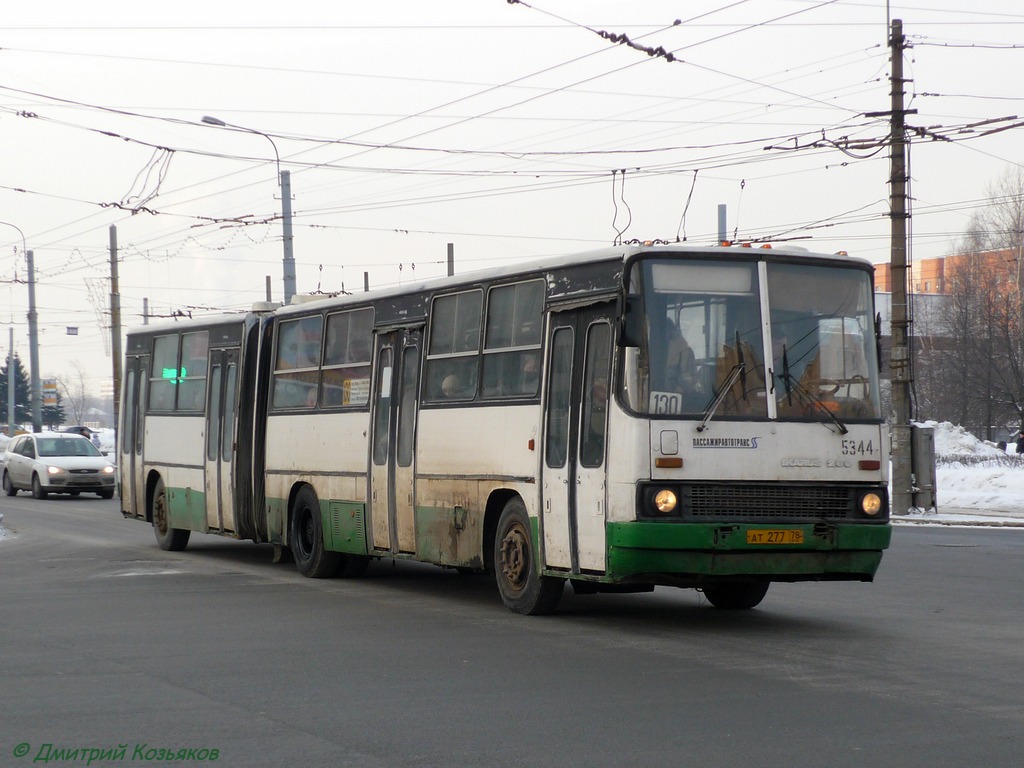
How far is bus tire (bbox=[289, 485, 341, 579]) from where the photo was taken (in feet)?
52.0

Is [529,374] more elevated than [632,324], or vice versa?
[632,324]

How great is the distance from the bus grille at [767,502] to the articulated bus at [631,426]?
15 millimetres

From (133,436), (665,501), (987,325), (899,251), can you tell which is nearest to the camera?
(665,501)

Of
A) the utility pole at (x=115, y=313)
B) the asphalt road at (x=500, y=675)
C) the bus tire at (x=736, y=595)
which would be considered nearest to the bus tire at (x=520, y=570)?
the asphalt road at (x=500, y=675)

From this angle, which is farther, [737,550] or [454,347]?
[454,347]

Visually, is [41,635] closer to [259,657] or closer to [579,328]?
[259,657]

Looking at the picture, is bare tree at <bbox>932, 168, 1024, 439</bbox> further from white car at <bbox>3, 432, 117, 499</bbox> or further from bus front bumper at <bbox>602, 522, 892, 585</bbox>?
bus front bumper at <bbox>602, 522, 892, 585</bbox>

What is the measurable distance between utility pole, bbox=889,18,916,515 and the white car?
1927 cm

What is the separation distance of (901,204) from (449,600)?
16.0 metres

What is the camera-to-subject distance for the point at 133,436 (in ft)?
69.3

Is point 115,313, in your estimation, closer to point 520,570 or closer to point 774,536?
point 520,570

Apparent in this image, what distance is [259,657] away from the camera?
10.0 m

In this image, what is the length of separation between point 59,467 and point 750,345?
28048 millimetres

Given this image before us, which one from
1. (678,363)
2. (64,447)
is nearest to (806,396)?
(678,363)
